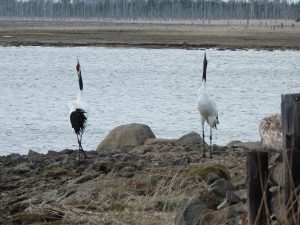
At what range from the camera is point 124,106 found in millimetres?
32438

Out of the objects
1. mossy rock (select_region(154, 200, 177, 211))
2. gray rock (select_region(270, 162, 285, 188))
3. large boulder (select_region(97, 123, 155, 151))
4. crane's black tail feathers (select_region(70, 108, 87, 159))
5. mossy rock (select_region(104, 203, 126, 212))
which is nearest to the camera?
gray rock (select_region(270, 162, 285, 188))

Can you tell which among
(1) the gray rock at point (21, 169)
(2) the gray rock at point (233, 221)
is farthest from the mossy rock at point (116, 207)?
(1) the gray rock at point (21, 169)

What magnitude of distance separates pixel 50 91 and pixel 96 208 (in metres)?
30.0

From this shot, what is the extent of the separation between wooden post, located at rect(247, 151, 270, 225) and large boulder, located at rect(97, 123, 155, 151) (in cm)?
1095

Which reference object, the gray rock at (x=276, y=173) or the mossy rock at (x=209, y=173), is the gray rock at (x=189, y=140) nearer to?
the mossy rock at (x=209, y=173)

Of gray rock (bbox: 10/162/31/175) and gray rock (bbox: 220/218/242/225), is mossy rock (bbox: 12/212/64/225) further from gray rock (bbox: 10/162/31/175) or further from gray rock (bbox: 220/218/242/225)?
gray rock (bbox: 10/162/31/175)

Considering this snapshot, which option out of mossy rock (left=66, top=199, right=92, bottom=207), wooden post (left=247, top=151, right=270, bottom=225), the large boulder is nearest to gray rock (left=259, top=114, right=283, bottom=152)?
mossy rock (left=66, top=199, right=92, bottom=207)

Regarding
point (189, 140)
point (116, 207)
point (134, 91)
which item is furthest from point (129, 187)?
point (134, 91)

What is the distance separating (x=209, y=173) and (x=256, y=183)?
3.80m

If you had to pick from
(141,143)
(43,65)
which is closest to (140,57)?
(43,65)

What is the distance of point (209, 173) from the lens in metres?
10.7

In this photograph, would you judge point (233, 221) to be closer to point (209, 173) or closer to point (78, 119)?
point (209, 173)

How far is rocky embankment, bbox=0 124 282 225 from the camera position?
28.1 ft

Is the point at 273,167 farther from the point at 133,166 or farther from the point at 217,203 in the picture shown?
the point at 133,166
